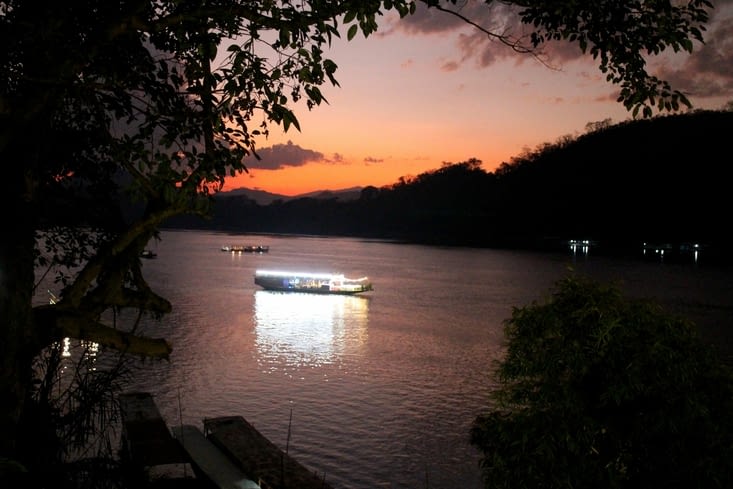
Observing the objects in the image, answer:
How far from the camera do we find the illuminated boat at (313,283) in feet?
274

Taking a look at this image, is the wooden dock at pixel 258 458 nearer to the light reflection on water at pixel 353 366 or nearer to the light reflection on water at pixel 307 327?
the light reflection on water at pixel 353 366

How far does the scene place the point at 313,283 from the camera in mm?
84312

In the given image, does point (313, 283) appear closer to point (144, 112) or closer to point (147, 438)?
point (147, 438)

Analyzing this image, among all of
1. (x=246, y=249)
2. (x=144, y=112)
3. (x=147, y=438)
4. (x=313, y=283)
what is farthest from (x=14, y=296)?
(x=246, y=249)

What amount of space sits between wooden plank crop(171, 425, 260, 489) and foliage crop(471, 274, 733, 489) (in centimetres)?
835

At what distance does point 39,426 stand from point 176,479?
31.0 feet

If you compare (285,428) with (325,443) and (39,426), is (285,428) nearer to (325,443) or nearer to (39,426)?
(325,443)

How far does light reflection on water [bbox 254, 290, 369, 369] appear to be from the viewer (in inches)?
1832

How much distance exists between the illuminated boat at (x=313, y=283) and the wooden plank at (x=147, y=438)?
210 feet

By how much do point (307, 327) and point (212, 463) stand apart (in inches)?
1660

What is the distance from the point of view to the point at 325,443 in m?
27.5

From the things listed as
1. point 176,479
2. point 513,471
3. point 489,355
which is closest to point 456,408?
point 489,355

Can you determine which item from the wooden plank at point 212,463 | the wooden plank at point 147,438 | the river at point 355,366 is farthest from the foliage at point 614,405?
the wooden plank at point 147,438

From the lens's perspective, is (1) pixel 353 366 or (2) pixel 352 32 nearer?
(2) pixel 352 32
